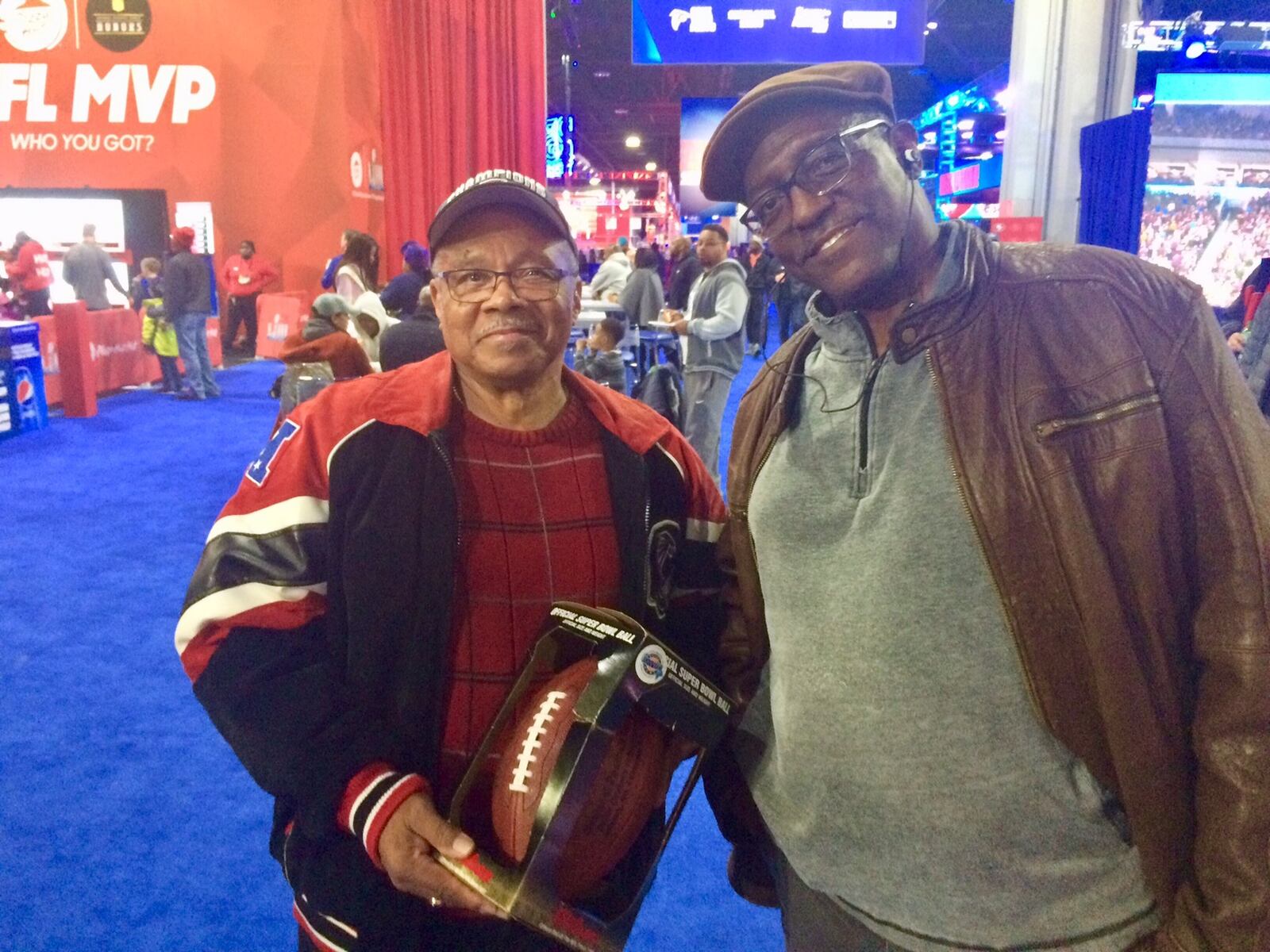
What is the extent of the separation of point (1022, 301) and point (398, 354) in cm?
306

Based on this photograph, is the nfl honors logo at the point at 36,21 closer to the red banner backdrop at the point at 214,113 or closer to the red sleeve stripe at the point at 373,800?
the red banner backdrop at the point at 214,113

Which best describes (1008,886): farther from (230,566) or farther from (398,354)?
(398,354)

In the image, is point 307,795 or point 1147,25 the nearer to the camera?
point 307,795

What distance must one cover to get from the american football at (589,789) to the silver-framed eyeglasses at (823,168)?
2.14ft

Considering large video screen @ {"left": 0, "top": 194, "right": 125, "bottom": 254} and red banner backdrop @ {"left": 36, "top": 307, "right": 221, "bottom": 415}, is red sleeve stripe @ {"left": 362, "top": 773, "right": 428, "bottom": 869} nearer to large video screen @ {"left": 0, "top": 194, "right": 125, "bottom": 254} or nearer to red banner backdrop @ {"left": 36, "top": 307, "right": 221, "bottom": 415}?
red banner backdrop @ {"left": 36, "top": 307, "right": 221, "bottom": 415}

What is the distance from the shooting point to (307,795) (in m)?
1.22

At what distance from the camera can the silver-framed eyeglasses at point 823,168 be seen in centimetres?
121

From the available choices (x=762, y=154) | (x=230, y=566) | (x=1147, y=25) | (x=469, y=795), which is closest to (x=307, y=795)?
(x=469, y=795)

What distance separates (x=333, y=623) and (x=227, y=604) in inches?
5.4

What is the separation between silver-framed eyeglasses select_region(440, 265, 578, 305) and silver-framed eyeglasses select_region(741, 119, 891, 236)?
1.22ft

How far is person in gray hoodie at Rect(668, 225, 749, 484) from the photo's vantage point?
5.66 m

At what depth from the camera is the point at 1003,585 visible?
104cm

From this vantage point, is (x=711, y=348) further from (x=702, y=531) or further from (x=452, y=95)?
(x=702, y=531)

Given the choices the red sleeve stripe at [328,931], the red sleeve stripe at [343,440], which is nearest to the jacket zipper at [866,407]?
the red sleeve stripe at [343,440]
